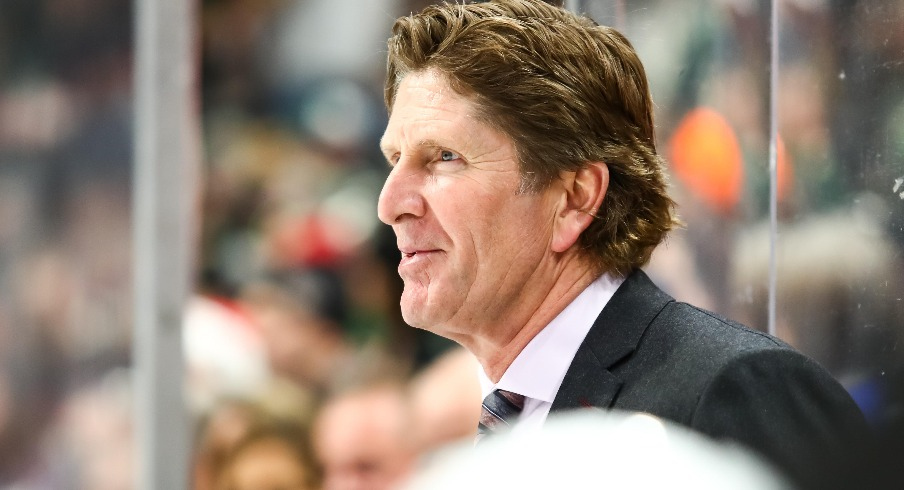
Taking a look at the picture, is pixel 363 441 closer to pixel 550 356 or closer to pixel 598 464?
pixel 550 356

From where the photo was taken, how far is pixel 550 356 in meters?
1.81

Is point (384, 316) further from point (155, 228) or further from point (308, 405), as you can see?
point (155, 228)

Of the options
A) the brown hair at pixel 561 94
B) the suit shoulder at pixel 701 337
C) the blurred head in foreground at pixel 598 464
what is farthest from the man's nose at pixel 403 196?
the blurred head in foreground at pixel 598 464

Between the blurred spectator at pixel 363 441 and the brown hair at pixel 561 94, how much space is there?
1127mm

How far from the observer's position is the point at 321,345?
2.79 metres

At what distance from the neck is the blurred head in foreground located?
1.25 m

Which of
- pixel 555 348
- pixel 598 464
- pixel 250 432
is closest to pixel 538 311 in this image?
pixel 555 348

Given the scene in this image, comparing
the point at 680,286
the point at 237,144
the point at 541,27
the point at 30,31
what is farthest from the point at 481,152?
the point at 30,31

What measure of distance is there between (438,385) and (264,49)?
38.7 inches

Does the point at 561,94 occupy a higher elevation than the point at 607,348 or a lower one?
higher

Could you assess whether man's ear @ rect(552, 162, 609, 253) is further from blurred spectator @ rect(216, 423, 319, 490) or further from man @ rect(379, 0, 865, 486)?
blurred spectator @ rect(216, 423, 319, 490)

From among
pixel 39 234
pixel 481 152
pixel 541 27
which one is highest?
pixel 541 27

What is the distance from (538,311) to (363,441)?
3.61 feet

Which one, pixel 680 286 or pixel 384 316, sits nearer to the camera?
pixel 680 286
